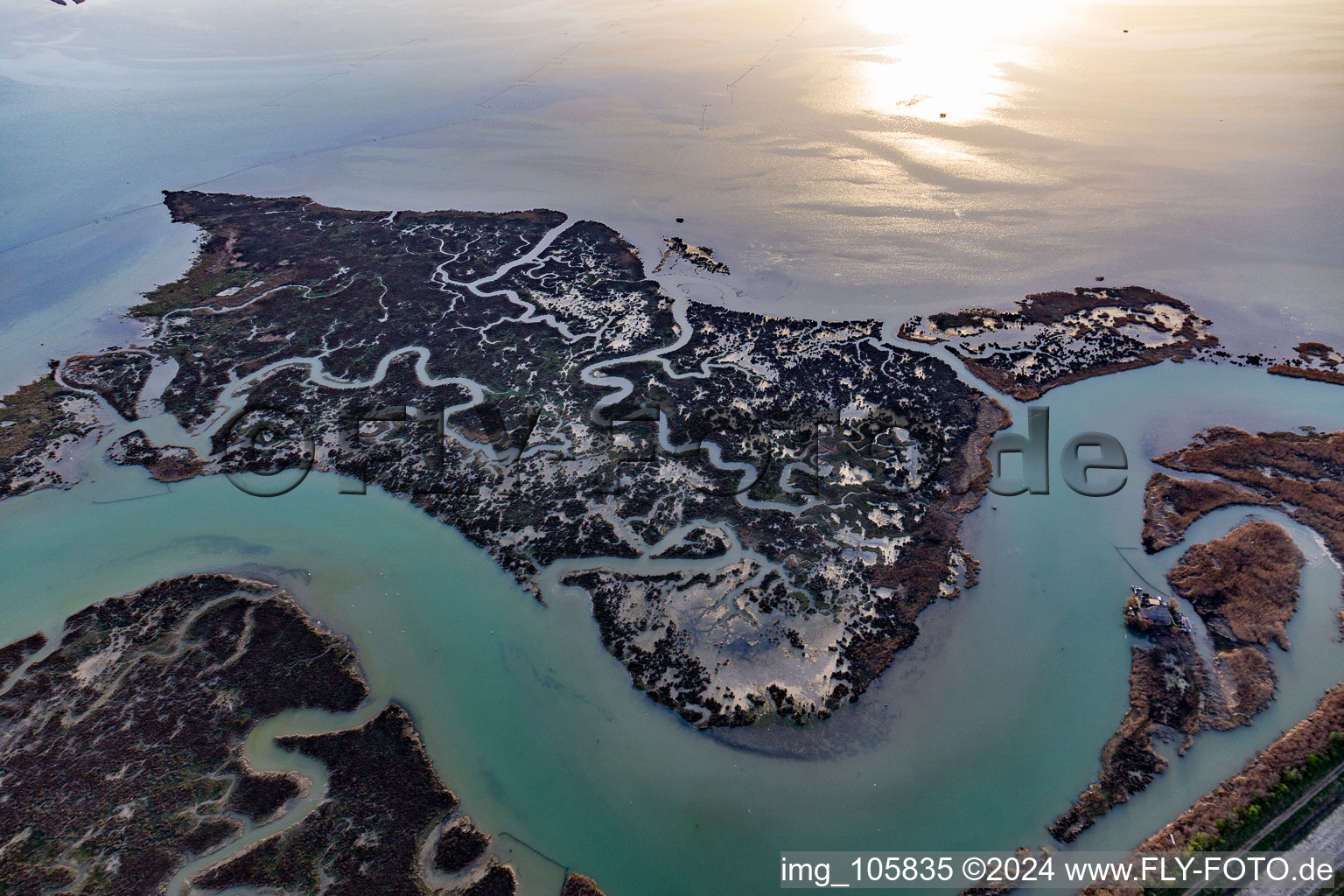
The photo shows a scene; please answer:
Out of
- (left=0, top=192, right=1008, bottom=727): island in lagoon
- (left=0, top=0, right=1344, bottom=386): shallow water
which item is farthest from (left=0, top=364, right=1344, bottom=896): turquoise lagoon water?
(left=0, top=0, right=1344, bottom=386): shallow water

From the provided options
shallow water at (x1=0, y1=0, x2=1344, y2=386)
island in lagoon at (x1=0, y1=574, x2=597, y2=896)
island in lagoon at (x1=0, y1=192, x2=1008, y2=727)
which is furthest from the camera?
shallow water at (x1=0, y1=0, x2=1344, y2=386)

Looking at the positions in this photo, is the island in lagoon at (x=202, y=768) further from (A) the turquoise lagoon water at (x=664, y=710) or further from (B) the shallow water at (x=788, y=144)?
(B) the shallow water at (x=788, y=144)

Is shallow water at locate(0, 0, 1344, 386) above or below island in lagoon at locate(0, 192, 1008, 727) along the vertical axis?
above

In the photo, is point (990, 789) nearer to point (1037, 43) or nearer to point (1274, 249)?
point (1274, 249)

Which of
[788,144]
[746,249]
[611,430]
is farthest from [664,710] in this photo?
[788,144]

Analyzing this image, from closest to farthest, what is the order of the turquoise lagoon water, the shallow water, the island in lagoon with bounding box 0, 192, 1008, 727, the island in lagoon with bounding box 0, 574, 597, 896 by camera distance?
the island in lagoon with bounding box 0, 574, 597, 896
the turquoise lagoon water
the island in lagoon with bounding box 0, 192, 1008, 727
the shallow water

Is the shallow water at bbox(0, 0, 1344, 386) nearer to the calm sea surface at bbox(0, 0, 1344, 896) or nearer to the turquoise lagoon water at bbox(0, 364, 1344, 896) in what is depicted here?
the calm sea surface at bbox(0, 0, 1344, 896)

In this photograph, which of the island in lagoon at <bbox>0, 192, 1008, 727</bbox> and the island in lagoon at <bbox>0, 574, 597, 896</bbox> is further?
the island in lagoon at <bbox>0, 192, 1008, 727</bbox>
